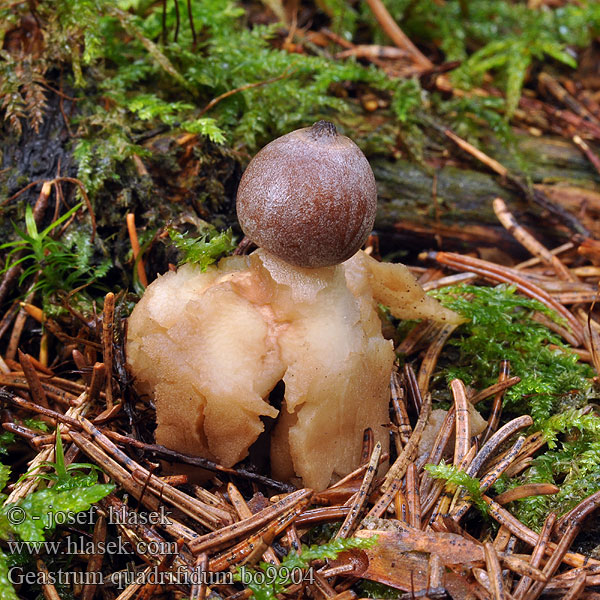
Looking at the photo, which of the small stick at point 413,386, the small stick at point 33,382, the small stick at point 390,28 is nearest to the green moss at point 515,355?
the small stick at point 413,386

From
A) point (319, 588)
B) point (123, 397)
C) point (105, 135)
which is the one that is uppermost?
point (105, 135)

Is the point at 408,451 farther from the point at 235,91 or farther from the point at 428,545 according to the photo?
the point at 235,91

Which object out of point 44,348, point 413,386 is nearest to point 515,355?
point 413,386

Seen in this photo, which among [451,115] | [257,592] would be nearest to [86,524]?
[257,592]

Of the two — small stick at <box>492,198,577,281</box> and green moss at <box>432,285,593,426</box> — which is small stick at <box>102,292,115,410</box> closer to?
green moss at <box>432,285,593,426</box>

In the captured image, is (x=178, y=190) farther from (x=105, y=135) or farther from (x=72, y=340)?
(x=72, y=340)

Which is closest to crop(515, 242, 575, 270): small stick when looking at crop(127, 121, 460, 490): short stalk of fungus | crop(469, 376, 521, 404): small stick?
crop(469, 376, 521, 404): small stick
